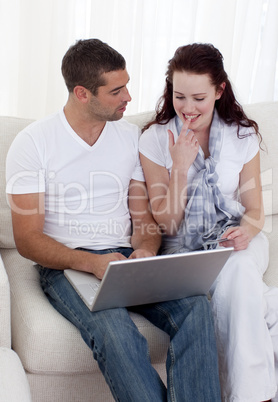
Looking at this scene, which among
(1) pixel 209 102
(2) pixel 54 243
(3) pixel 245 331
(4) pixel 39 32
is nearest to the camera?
(3) pixel 245 331

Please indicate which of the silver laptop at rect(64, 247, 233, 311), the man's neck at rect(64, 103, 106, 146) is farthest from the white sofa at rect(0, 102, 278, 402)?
the man's neck at rect(64, 103, 106, 146)

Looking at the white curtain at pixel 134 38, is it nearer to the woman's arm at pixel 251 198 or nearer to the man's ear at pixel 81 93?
the man's ear at pixel 81 93

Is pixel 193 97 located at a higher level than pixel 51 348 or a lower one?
higher

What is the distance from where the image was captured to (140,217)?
Result: 77.4 inches

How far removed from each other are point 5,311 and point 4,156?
0.61 m

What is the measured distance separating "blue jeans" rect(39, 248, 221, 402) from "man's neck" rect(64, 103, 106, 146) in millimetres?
506

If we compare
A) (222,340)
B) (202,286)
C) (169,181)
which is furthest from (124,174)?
(222,340)

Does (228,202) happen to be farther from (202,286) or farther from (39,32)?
(39,32)

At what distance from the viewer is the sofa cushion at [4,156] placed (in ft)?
6.46

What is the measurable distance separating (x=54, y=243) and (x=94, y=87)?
1.62ft

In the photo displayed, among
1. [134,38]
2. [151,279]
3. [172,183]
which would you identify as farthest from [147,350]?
[134,38]

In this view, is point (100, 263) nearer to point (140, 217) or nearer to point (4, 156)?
point (140, 217)

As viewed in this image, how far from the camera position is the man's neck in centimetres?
185

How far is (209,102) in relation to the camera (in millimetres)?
1915
